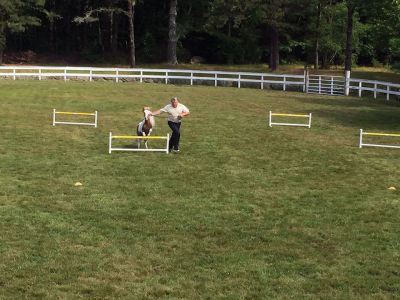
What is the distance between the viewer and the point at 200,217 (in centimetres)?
1016

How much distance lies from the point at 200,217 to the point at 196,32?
58.2m

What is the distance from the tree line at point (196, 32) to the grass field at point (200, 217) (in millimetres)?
35651

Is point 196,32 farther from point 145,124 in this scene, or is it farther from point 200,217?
point 200,217

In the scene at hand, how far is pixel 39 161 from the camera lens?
14477mm

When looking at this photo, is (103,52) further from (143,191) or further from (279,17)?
(143,191)

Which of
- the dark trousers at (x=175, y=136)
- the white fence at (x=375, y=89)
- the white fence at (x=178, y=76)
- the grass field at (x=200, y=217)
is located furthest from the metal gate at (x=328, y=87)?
the dark trousers at (x=175, y=136)

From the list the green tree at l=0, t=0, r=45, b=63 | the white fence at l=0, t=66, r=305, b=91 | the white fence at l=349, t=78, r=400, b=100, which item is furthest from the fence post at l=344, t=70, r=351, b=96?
the green tree at l=0, t=0, r=45, b=63

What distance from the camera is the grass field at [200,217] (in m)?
7.38

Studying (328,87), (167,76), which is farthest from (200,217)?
(167,76)

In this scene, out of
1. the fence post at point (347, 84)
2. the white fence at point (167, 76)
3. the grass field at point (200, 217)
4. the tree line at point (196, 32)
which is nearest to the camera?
the grass field at point (200, 217)

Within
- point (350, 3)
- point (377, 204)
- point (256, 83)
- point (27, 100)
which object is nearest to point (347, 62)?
point (350, 3)

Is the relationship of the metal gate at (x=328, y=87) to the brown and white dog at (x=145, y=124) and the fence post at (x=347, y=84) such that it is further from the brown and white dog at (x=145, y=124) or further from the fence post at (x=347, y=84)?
the brown and white dog at (x=145, y=124)

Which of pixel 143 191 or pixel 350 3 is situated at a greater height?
pixel 350 3

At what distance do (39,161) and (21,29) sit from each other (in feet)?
151
